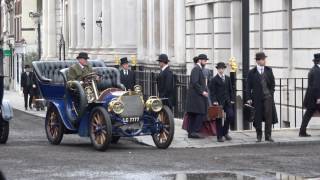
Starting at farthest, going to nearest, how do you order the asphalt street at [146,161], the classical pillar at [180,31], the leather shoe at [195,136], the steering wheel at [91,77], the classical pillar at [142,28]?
the classical pillar at [142,28] → the classical pillar at [180,31] → the leather shoe at [195,136] → the steering wheel at [91,77] → the asphalt street at [146,161]

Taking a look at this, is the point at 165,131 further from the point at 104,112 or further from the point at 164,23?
the point at 164,23

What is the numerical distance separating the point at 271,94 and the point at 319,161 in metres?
3.14

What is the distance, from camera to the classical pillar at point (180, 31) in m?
30.0

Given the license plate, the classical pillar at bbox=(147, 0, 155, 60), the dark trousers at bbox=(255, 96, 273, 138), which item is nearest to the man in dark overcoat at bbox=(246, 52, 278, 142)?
the dark trousers at bbox=(255, 96, 273, 138)

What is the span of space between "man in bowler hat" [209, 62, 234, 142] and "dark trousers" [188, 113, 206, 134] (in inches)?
17.4

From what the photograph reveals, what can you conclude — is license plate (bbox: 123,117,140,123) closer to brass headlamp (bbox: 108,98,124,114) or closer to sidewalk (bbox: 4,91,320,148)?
brass headlamp (bbox: 108,98,124,114)

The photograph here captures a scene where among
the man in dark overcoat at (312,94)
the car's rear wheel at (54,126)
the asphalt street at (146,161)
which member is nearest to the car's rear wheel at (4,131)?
the asphalt street at (146,161)

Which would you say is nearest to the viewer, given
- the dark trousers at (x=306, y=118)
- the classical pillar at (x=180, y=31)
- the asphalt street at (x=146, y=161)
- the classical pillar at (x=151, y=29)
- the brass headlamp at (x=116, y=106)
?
the asphalt street at (x=146, y=161)

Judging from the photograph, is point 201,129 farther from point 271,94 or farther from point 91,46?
point 91,46

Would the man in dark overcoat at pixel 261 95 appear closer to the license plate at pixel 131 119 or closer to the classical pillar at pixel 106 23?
the license plate at pixel 131 119

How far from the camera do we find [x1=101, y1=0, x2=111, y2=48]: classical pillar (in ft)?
131

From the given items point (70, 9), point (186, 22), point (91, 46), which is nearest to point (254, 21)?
point (186, 22)

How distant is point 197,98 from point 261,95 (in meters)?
1.41

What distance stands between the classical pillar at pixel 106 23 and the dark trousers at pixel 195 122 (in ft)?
78.7
